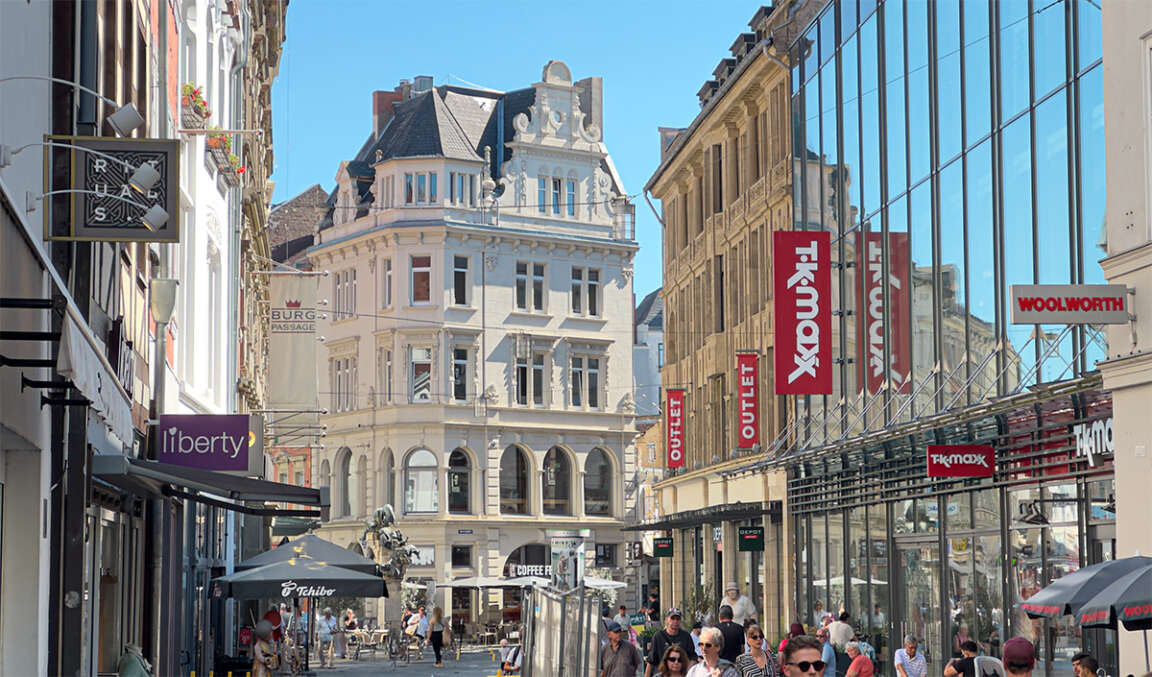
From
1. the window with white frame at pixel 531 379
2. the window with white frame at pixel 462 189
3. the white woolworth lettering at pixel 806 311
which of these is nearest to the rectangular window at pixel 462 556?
the window with white frame at pixel 531 379

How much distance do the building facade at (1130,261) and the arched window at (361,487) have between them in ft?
173

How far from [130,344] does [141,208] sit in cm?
595

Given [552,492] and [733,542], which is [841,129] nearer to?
[733,542]

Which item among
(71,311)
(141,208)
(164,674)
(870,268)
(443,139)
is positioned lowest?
(164,674)

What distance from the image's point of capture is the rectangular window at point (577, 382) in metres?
69.3

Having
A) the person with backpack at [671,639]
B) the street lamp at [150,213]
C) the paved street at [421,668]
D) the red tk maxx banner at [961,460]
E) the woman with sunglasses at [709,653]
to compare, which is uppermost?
the street lamp at [150,213]

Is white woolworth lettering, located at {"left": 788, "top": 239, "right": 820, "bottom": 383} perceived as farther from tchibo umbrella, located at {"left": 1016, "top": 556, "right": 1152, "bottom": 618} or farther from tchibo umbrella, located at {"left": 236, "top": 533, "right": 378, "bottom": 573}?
tchibo umbrella, located at {"left": 1016, "top": 556, "right": 1152, "bottom": 618}

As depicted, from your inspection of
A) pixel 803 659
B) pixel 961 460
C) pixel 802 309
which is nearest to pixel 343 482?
pixel 802 309

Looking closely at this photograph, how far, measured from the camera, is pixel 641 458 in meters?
88.0

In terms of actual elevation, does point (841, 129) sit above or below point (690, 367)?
above

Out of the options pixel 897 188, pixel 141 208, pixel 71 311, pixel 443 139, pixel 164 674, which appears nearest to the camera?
pixel 71 311

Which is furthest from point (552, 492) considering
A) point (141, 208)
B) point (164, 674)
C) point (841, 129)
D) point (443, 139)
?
point (141, 208)

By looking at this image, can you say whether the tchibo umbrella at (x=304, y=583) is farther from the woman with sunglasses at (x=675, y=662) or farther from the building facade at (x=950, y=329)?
the woman with sunglasses at (x=675, y=662)

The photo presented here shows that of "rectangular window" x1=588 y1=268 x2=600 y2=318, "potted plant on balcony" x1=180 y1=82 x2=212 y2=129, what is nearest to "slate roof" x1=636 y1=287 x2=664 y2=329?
"rectangular window" x1=588 y1=268 x2=600 y2=318
